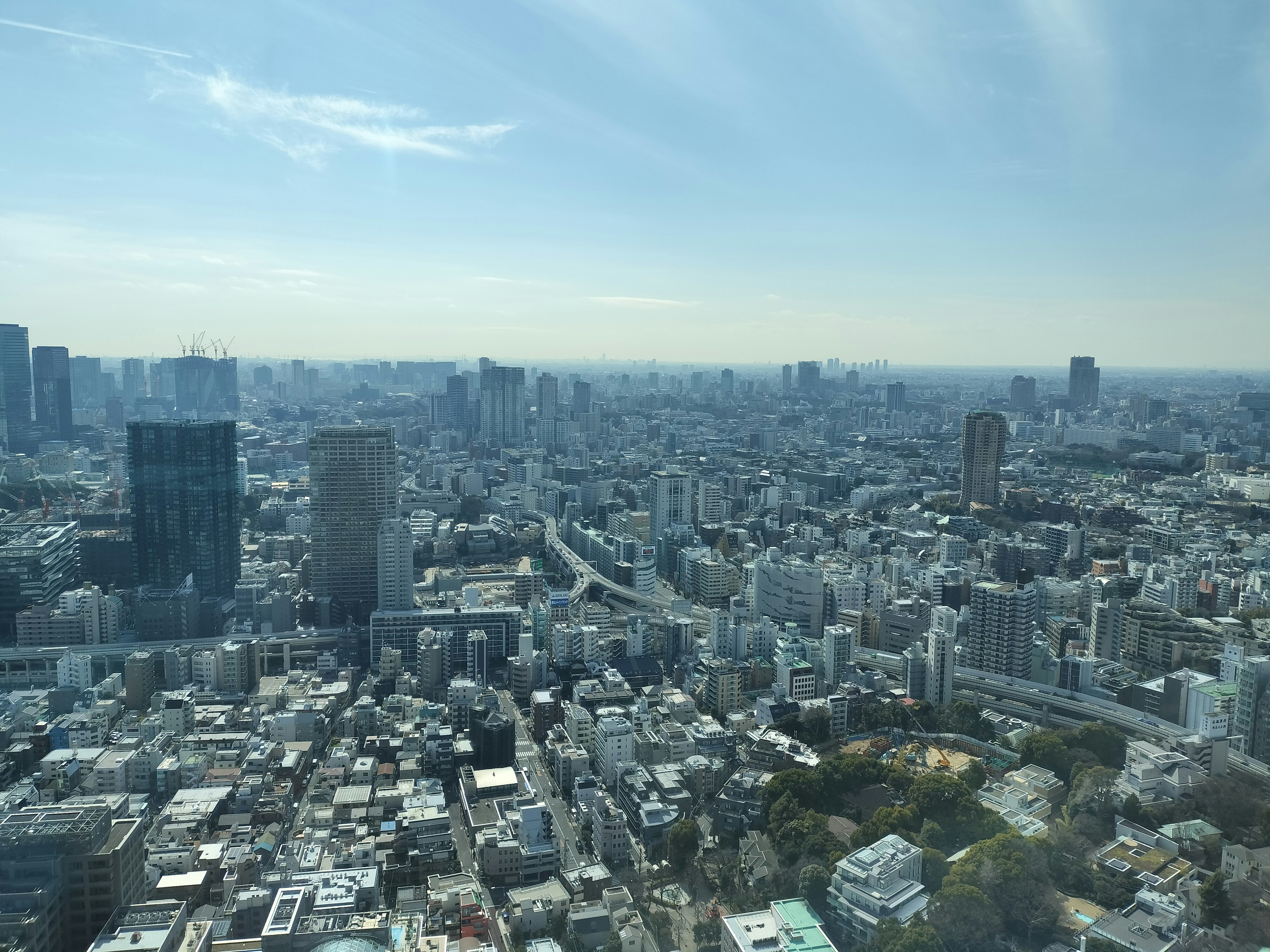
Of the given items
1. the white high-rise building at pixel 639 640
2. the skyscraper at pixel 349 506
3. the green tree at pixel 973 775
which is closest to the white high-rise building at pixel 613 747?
the green tree at pixel 973 775

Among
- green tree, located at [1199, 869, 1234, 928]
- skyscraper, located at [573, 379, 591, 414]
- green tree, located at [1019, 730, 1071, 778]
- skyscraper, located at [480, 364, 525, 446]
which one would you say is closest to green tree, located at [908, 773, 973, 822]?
green tree, located at [1019, 730, 1071, 778]

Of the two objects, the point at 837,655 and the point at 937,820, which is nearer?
the point at 937,820

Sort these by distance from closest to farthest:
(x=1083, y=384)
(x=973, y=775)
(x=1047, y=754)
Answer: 1. (x=973, y=775)
2. (x=1047, y=754)
3. (x=1083, y=384)

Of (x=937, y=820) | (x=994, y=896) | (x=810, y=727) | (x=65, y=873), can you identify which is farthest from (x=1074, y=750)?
(x=65, y=873)

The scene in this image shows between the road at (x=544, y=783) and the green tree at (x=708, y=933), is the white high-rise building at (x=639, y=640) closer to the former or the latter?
the road at (x=544, y=783)

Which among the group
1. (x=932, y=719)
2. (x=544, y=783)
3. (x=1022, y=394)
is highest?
(x=1022, y=394)

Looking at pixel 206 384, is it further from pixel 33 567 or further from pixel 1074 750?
pixel 1074 750
